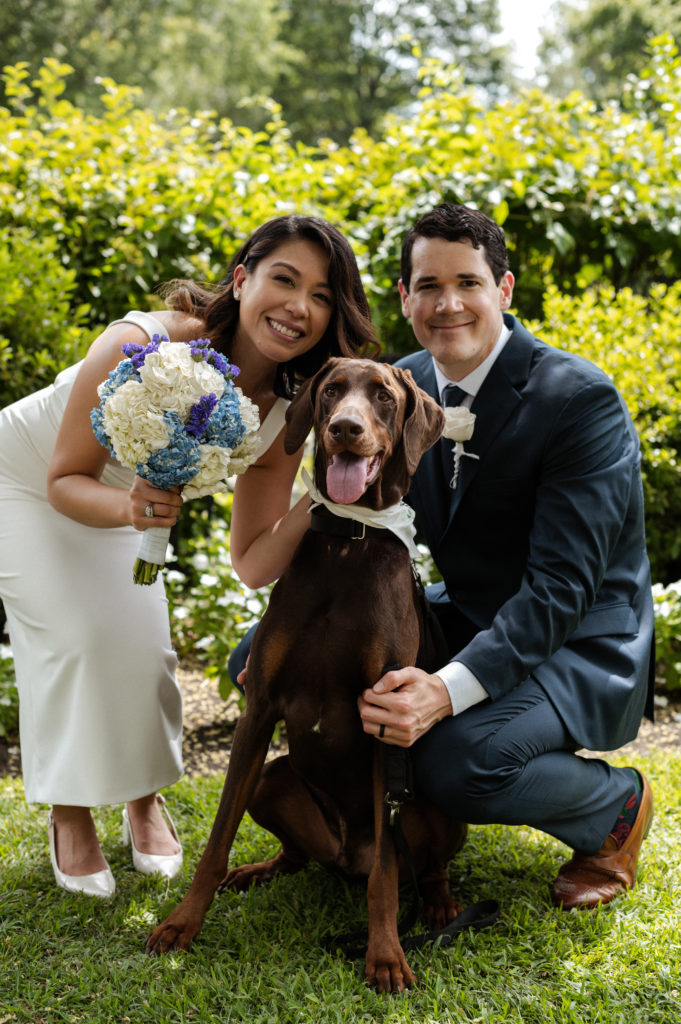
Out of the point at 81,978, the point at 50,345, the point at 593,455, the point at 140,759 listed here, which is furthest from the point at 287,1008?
the point at 50,345

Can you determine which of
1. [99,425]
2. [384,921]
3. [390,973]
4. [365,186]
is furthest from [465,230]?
[365,186]

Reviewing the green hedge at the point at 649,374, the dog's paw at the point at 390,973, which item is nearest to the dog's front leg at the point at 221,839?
the dog's paw at the point at 390,973

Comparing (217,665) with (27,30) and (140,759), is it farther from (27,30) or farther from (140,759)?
(27,30)

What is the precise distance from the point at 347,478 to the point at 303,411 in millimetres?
341

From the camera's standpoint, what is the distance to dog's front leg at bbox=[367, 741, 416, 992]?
2.33 meters

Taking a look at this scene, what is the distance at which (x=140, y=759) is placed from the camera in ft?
9.84

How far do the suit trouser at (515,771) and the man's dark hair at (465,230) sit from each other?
55.5 inches

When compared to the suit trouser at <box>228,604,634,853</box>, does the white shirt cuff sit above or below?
above

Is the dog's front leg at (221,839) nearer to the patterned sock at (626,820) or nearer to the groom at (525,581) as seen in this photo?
the groom at (525,581)

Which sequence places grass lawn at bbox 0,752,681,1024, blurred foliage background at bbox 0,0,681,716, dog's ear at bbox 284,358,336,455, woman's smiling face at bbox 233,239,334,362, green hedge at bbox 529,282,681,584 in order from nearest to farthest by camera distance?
grass lawn at bbox 0,752,681,1024 → dog's ear at bbox 284,358,336,455 → woman's smiling face at bbox 233,239,334,362 → blurred foliage background at bbox 0,0,681,716 → green hedge at bbox 529,282,681,584

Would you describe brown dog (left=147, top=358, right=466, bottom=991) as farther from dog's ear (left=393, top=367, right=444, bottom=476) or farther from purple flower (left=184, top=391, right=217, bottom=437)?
purple flower (left=184, top=391, right=217, bottom=437)

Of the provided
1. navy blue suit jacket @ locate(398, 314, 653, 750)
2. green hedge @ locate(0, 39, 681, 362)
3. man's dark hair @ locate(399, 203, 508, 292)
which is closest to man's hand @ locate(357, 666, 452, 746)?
navy blue suit jacket @ locate(398, 314, 653, 750)

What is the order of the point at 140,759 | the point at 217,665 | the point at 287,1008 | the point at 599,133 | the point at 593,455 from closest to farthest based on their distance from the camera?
the point at 287,1008, the point at 593,455, the point at 140,759, the point at 217,665, the point at 599,133

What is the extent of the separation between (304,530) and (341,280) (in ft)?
2.72
